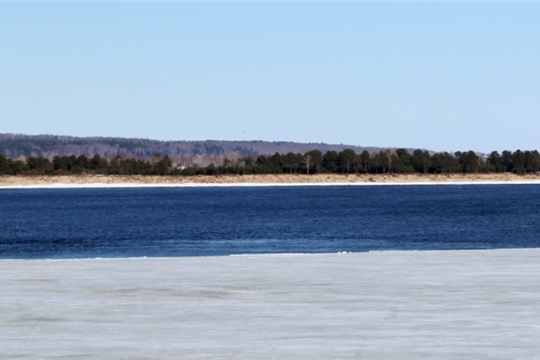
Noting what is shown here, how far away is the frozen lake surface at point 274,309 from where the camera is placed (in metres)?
9.21

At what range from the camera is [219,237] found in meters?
60.3

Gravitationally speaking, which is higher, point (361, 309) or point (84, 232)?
point (361, 309)

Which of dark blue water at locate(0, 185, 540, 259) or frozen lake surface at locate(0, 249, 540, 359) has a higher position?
frozen lake surface at locate(0, 249, 540, 359)

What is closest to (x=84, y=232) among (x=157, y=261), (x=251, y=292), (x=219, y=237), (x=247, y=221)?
(x=219, y=237)

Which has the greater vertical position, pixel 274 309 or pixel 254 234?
pixel 274 309

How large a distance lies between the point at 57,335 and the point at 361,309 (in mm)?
3558

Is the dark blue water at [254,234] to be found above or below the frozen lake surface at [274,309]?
below

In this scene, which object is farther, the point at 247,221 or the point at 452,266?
the point at 247,221

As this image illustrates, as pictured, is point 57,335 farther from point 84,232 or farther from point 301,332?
point 84,232

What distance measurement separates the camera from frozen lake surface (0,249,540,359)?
363 inches

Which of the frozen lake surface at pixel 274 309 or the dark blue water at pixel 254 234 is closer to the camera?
the frozen lake surface at pixel 274 309

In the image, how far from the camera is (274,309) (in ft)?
37.7

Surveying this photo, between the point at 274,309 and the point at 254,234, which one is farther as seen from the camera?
the point at 254,234

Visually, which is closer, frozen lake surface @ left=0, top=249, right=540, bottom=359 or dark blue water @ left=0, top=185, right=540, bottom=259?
frozen lake surface @ left=0, top=249, right=540, bottom=359
